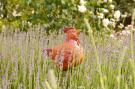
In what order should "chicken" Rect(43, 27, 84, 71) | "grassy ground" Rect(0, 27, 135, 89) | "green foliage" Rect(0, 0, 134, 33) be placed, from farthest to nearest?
"green foliage" Rect(0, 0, 134, 33) → "chicken" Rect(43, 27, 84, 71) → "grassy ground" Rect(0, 27, 135, 89)

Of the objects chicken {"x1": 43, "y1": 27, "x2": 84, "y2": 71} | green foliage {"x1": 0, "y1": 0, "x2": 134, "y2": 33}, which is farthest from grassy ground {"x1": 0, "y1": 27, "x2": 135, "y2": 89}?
green foliage {"x1": 0, "y1": 0, "x2": 134, "y2": 33}

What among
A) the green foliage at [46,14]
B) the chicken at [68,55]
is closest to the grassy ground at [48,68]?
the chicken at [68,55]

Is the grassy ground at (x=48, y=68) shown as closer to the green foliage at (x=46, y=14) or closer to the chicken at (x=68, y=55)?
the chicken at (x=68, y=55)

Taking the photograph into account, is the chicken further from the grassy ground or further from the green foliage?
the green foliage

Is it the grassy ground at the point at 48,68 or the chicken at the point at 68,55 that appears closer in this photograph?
the grassy ground at the point at 48,68

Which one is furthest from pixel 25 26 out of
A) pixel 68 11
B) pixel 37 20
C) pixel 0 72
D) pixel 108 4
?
pixel 0 72

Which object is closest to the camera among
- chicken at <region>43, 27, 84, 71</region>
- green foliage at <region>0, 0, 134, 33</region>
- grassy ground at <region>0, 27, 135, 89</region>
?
grassy ground at <region>0, 27, 135, 89</region>

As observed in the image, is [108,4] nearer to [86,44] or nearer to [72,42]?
[86,44]

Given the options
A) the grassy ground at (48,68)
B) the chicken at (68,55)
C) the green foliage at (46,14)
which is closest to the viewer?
the grassy ground at (48,68)

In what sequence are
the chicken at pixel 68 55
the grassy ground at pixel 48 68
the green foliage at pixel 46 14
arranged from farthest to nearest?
the green foliage at pixel 46 14
the chicken at pixel 68 55
the grassy ground at pixel 48 68

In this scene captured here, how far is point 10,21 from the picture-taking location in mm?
5719

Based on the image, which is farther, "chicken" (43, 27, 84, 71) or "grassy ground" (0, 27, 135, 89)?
"chicken" (43, 27, 84, 71)

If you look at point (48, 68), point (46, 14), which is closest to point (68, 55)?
point (48, 68)

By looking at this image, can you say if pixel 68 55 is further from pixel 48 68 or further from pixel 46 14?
pixel 46 14
